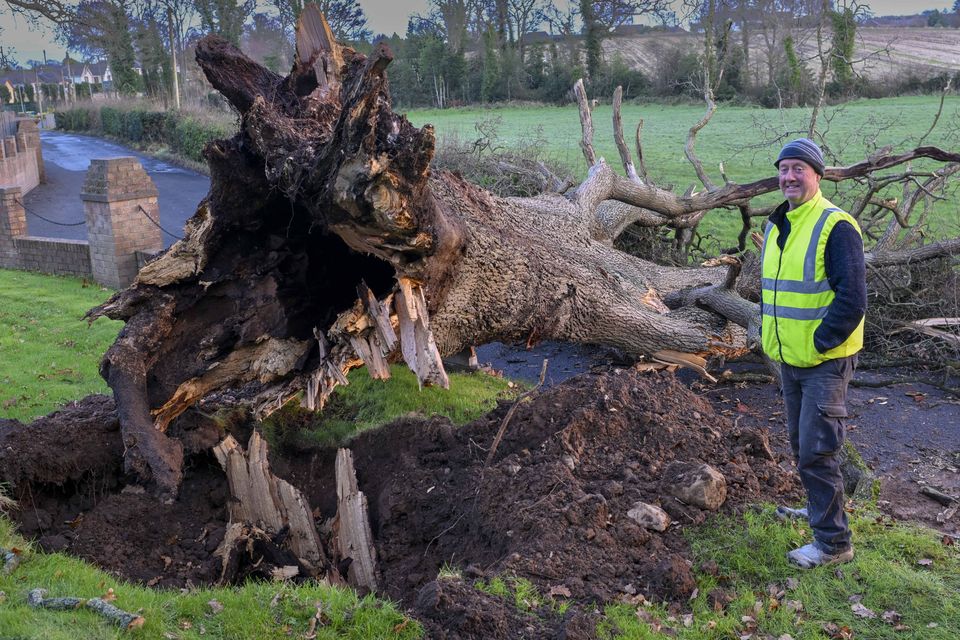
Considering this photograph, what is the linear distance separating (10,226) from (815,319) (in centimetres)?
1480

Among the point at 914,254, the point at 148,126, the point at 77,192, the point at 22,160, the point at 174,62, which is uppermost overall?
the point at 174,62

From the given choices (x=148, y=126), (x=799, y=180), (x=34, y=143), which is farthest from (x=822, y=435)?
(x=148, y=126)

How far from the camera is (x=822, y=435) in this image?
4.11 metres

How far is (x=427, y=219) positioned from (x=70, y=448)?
2958 millimetres

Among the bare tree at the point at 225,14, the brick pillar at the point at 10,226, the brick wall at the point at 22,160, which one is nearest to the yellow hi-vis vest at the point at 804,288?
the brick pillar at the point at 10,226

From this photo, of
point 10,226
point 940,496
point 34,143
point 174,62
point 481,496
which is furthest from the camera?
point 174,62

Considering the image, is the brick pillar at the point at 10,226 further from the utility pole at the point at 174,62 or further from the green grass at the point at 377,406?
the utility pole at the point at 174,62

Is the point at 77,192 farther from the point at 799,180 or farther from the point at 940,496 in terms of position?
the point at 940,496

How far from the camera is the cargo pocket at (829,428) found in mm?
4082

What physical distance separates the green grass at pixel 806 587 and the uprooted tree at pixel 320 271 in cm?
210

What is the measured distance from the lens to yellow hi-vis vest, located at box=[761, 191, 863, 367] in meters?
4.01

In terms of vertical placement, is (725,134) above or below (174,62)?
below

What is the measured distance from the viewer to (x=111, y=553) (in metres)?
4.89

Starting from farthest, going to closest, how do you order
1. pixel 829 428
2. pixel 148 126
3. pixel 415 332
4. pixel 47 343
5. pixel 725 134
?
pixel 148 126
pixel 725 134
pixel 47 343
pixel 415 332
pixel 829 428
